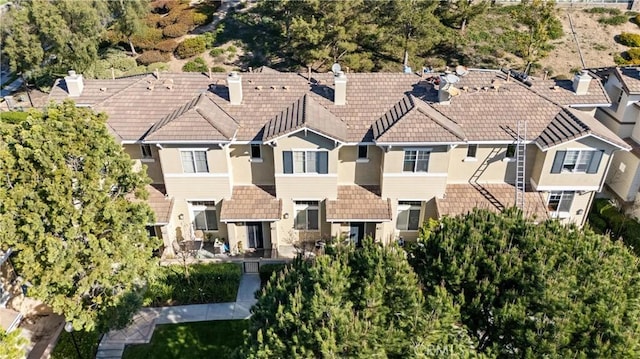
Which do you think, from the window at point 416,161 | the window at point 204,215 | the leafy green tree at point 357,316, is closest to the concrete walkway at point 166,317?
the window at point 204,215

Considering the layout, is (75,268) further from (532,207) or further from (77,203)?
(532,207)

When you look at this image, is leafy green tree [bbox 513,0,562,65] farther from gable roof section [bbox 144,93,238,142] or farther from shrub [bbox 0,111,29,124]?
shrub [bbox 0,111,29,124]

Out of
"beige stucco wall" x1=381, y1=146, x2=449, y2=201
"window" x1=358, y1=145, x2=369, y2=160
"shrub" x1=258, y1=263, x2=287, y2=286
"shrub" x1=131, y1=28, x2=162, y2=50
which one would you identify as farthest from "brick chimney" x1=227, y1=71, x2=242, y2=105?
"shrub" x1=131, y1=28, x2=162, y2=50

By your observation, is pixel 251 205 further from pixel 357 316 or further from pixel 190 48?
pixel 190 48

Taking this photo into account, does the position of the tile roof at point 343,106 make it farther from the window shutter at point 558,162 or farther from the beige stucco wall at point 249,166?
the window shutter at point 558,162

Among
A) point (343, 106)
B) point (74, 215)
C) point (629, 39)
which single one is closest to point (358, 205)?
point (343, 106)

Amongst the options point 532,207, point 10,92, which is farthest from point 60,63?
point 532,207
